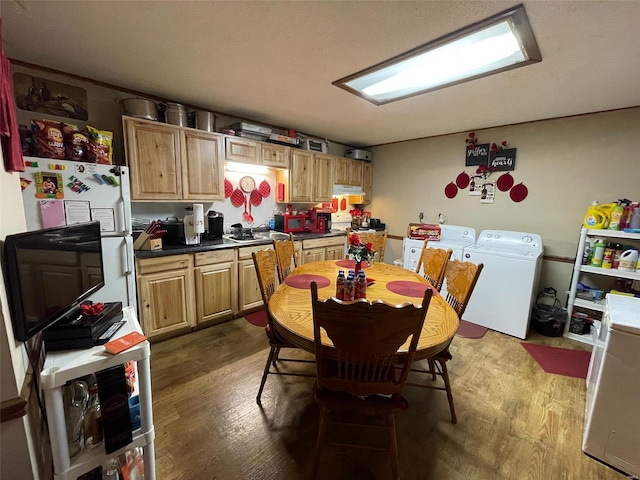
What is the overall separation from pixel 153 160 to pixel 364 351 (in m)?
2.55

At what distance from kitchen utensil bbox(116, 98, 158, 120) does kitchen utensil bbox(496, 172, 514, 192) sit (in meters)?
4.08

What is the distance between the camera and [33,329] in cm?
93

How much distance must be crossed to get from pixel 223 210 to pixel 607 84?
3872 mm

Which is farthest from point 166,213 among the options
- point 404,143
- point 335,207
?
point 404,143

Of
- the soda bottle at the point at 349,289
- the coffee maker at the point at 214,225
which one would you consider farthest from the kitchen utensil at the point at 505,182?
the coffee maker at the point at 214,225

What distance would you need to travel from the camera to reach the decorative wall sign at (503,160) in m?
3.31

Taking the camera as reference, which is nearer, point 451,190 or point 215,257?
point 215,257

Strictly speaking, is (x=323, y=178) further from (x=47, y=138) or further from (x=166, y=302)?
(x=47, y=138)

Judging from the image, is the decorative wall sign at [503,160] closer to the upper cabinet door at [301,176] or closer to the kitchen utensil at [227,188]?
the upper cabinet door at [301,176]

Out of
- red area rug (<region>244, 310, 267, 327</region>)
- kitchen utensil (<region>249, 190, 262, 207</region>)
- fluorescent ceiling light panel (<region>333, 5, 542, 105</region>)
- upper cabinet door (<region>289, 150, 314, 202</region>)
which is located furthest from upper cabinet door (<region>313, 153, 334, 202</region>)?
red area rug (<region>244, 310, 267, 327</region>)

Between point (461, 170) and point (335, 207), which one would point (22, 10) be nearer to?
point (335, 207)

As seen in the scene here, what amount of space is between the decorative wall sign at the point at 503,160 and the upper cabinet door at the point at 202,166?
3420 mm

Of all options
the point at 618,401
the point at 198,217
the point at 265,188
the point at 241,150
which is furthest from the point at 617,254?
the point at 198,217

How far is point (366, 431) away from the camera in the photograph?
160cm
